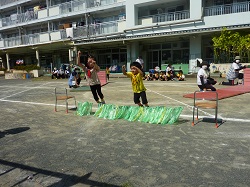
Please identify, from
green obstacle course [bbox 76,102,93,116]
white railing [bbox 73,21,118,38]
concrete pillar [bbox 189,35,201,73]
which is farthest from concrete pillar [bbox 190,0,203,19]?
green obstacle course [bbox 76,102,93,116]

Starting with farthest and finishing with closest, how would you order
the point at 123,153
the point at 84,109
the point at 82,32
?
the point at 82,32 < the point at 84,109 < the point at 123,153

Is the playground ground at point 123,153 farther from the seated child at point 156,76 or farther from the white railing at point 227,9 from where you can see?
the white railing at point 227,9

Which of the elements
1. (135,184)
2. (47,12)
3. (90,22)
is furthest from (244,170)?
(47,12)

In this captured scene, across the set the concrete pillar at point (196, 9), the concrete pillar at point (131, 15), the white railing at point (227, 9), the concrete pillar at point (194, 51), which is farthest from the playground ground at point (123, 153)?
the concrete pillar at point (131, 15)

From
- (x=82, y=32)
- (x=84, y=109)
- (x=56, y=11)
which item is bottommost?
(x=84, y=109)

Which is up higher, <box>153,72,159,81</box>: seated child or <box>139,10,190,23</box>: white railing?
<box>139,10,190,23</box>: white railing

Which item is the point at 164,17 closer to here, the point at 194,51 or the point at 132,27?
the point at 132,27

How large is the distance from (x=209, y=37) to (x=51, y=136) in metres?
19.1

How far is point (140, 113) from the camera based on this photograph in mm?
5680

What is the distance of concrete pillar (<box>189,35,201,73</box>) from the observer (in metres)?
19.2

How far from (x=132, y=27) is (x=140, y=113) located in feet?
57.7

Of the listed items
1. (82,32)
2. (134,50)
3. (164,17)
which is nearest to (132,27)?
(134,50)

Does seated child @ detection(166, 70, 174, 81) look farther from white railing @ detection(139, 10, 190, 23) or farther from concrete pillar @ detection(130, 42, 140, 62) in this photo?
concrete pillar @ detection(130, 42, 140, 62)

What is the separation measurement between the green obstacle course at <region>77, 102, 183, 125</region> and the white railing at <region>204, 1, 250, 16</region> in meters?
16.1
